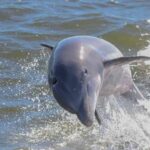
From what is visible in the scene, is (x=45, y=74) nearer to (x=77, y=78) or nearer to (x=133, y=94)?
(x=133, y=94)

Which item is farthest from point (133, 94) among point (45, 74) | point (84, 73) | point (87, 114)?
point (45, 74)

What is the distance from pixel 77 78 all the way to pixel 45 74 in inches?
171

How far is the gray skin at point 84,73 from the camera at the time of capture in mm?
4715

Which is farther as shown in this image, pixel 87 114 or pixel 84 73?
pixel 84 73

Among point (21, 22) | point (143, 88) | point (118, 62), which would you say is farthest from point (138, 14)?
point (118, 62)

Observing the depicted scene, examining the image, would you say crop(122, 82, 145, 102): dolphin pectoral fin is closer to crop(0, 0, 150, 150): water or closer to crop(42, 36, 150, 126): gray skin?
crop(0, 0, 150, 150): water

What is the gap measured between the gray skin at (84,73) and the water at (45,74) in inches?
28.9

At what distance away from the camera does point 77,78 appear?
484 centimetres

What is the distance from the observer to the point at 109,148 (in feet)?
21.1

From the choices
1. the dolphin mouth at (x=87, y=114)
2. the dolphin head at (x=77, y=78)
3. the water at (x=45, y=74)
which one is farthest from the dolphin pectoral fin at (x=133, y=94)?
the dolphin mouth at (x=87, y=114)

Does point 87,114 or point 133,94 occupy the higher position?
point 87,114

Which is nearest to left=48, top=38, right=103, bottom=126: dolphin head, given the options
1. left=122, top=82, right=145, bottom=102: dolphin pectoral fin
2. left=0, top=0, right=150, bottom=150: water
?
left=122, top=82, right=145, bottom=102: dolphin pectoral fin

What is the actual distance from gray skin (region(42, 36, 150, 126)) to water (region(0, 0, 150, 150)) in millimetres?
734

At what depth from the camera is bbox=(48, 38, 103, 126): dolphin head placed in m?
4.68
